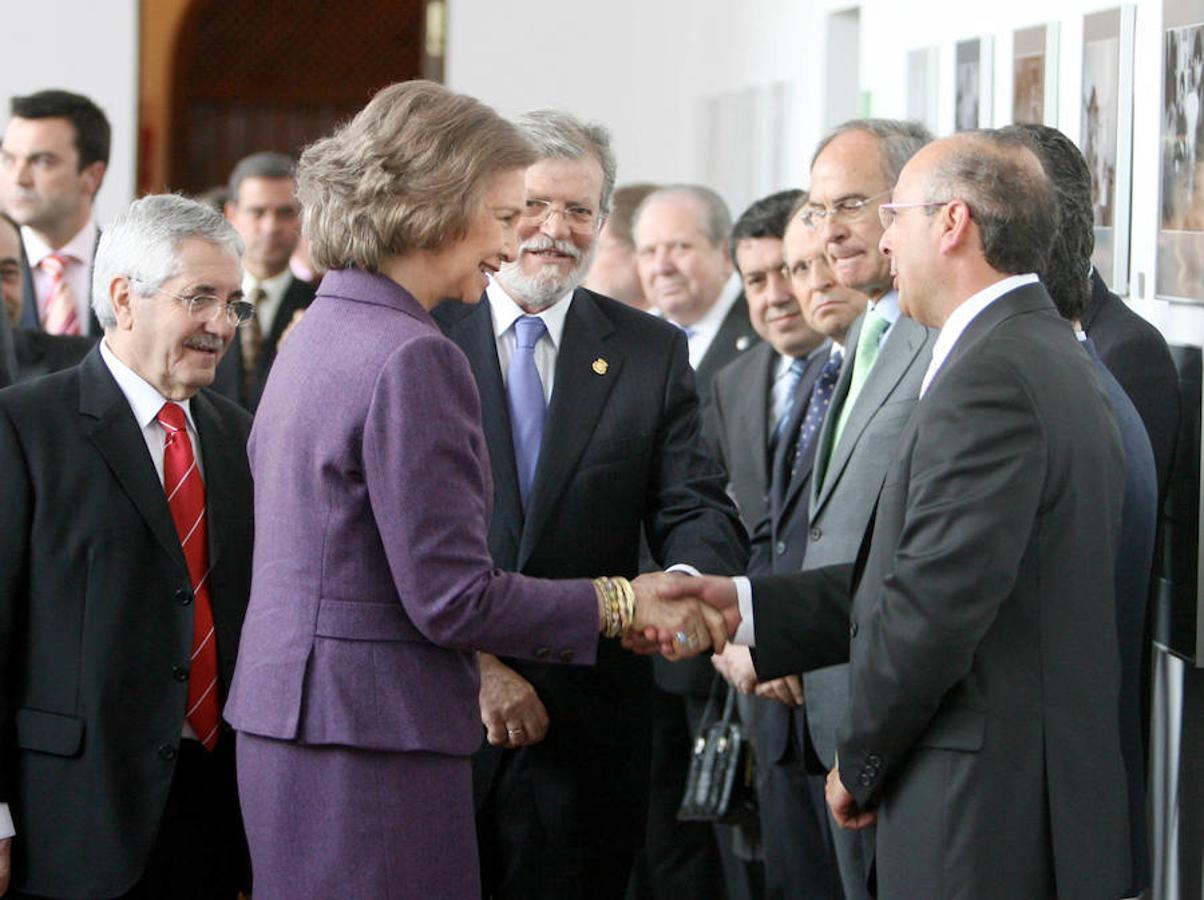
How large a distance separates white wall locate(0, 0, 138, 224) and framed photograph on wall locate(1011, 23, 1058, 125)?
6.44 m

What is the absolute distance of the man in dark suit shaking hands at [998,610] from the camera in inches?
111

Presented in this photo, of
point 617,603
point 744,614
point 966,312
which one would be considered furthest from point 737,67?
point 617,603

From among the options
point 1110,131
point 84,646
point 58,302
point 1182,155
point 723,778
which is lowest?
point 723,778

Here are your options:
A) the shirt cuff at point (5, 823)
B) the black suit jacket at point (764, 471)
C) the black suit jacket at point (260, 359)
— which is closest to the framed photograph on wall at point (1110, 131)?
the black suit jacket at point (764, 471)

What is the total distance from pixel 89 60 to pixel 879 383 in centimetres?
766

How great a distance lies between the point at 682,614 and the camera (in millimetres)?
3348

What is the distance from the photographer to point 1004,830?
9.41 feet

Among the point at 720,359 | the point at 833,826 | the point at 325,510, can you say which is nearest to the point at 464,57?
the point at 720,359

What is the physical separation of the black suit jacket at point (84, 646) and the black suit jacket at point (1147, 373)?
6.10 feet

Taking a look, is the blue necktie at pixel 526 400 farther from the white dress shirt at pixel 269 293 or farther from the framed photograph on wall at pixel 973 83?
the white dress shirt at pixel 269 293

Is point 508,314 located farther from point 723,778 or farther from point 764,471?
point 723,778

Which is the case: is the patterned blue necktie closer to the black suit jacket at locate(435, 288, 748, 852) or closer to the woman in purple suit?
the black suit jacket at locate(435, 288, 748, 852)

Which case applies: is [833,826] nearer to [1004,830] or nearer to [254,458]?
[1004,830]

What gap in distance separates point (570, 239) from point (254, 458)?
41.5 inches
